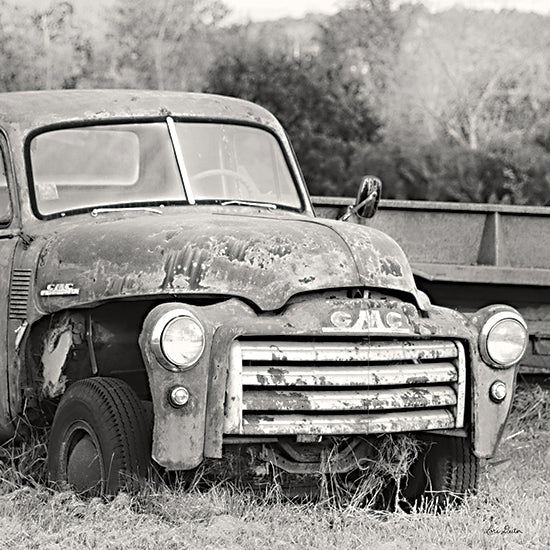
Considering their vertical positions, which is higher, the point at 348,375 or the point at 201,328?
the point at 201,328

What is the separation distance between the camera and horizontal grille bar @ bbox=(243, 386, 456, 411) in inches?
206

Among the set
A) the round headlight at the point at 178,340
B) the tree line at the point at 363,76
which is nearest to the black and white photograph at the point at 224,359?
the round headlight at the point at 178,340

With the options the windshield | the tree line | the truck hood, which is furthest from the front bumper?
the tree line

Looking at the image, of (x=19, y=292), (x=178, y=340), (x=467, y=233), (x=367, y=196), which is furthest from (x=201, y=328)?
(x=467, y=233)

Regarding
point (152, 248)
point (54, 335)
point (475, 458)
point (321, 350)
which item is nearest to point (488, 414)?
point (475, 458)

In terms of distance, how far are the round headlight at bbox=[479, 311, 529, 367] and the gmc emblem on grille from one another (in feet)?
1.28

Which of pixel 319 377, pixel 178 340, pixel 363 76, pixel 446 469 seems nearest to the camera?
pixel 178 340

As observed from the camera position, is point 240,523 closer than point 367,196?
Yes

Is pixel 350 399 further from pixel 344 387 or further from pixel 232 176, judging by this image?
pixel 232 176

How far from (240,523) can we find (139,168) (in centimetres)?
200

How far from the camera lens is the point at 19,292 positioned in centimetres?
616

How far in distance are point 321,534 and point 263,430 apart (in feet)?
1.47

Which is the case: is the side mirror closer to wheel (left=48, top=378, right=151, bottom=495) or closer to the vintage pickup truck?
the vintage pickup truck

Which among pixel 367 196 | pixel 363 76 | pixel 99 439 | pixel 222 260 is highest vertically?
pixel 367 196
